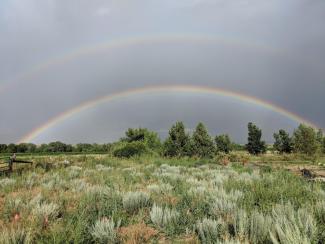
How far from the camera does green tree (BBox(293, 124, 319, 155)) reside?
2525 inches

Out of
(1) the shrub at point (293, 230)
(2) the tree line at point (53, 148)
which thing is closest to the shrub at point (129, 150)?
(1) the shrub at point (293, 230)

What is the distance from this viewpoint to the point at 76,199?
6062 millimetres

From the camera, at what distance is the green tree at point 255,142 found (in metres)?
83.6

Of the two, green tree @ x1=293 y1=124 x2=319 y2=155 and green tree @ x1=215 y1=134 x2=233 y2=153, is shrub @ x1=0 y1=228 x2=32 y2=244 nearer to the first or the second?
green tree @ x1=293 y1=124 x2=319 y2=155

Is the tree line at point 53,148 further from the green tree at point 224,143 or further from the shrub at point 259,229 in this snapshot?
the shrub at point 259,229

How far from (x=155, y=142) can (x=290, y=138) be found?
56.5 meters

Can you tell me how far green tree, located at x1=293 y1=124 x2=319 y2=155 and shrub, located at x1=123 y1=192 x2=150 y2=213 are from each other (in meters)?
67.8

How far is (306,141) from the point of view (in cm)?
6525

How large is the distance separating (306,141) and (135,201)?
7011cm

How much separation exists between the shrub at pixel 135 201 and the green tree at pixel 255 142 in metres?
83.6

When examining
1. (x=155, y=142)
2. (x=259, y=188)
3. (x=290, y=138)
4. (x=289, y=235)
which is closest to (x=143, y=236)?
(x=289, y=235)

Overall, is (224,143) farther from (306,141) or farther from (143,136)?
(143,136)

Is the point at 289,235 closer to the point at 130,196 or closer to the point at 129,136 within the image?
the point at 130,196

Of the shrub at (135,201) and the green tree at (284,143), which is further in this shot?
the green tree at (284,143)
